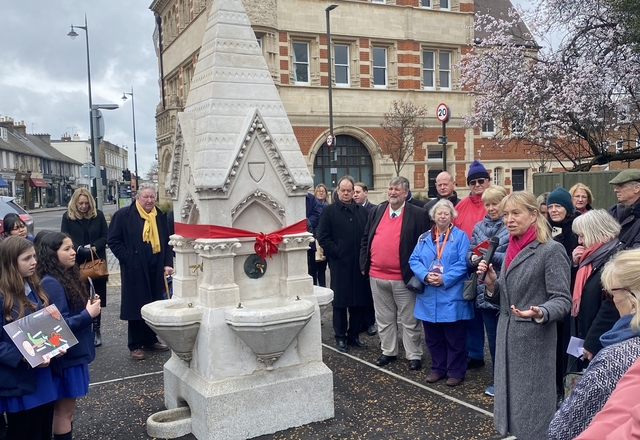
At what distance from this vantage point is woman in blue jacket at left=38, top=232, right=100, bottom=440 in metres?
3.77

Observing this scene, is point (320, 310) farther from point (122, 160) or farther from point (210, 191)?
point (122, 160)

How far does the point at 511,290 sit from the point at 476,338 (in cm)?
227

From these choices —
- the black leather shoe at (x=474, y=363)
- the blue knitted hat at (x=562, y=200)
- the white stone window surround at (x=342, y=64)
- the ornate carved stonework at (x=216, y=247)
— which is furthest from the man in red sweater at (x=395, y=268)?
the white stone window surround at (x=342, y=64)

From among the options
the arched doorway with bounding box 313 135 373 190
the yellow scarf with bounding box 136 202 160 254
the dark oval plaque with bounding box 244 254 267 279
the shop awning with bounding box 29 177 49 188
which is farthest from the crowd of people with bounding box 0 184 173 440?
the shop awning with bounding box 29 177 49 188

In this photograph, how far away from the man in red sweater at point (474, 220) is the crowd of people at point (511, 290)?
0.04 feet

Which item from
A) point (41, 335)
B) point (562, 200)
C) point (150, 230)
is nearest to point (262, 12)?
point (150, 230)

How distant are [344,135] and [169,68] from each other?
12.5m

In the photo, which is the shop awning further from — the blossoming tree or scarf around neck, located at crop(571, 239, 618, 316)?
scarf around neck, located at crop(571, 239, 618, 316)

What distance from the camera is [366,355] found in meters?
6.41

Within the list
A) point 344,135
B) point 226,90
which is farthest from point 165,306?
point 344,135

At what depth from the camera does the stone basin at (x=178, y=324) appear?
13.8 feet

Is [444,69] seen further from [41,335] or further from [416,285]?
[41,335]

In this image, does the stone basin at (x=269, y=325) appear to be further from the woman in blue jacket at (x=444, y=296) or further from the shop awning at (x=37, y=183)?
the shop awning at (x=37, y=183)

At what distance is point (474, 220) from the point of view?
237 inches
